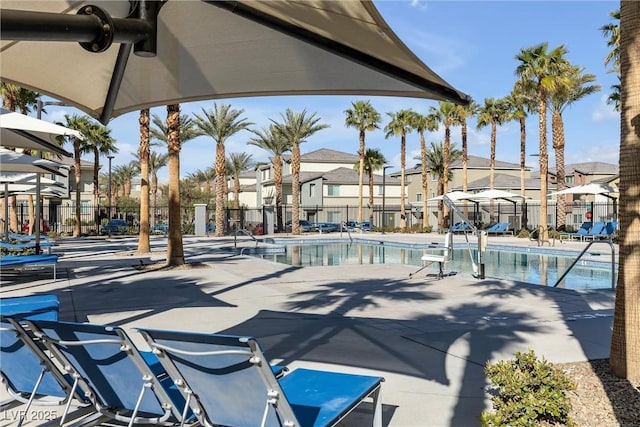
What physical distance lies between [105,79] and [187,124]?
115ft

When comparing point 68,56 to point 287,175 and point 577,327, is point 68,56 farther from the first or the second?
point 287,175

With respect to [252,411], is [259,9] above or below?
above

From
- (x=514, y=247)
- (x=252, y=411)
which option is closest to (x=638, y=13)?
(x=252, y=411)

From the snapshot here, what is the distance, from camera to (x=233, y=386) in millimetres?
2992

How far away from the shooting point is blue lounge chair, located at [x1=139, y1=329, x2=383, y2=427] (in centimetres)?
284

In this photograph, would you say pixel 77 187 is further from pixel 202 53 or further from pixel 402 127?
pixel 202 53

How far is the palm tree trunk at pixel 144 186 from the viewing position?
60.4ft

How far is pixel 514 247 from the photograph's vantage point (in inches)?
947

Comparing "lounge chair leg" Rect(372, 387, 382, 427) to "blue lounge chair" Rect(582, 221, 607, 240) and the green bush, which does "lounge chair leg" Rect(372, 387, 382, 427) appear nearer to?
the green bush

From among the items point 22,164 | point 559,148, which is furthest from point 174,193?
point 559,148

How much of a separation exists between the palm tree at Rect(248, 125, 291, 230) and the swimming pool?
13.9 metres

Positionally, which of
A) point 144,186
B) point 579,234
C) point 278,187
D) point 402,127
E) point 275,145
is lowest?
point 579,234

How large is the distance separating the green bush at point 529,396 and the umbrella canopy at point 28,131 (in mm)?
5906

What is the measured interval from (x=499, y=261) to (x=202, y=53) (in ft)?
56.2
